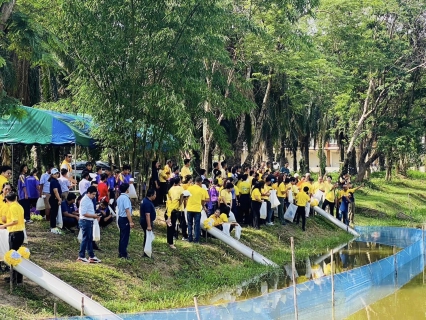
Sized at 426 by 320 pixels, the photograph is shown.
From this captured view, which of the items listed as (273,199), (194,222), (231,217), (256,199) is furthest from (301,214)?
(194,222)

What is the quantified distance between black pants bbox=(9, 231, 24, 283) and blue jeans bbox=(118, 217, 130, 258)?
2.46 m

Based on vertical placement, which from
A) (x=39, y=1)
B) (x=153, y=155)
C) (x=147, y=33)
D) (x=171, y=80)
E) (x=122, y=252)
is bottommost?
(x=122, y=252)

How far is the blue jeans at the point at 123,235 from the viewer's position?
1249 centimetres

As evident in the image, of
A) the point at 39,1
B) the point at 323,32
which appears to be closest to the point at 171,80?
the point at 39,1

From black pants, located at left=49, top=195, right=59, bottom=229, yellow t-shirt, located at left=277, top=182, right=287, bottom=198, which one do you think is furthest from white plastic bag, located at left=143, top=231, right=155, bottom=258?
yellow t-shirt, located at left=277, top=182, right=287, bottom=198

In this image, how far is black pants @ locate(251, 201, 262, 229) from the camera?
17922 mm

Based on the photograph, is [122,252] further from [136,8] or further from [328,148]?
[328,148]

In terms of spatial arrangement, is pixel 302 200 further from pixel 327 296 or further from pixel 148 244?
pixel 327 296

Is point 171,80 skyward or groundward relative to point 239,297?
skyward

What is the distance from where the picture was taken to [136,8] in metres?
16.4

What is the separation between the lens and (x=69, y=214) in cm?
1370

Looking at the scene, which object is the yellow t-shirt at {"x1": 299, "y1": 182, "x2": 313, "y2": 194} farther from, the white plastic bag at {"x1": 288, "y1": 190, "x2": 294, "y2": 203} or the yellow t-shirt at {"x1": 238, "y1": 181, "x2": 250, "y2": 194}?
the yellow t-shirt at {"x1": 238, "y1": 181, "x2": 250, "y2": 194}

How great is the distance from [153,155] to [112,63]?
321 centimetres

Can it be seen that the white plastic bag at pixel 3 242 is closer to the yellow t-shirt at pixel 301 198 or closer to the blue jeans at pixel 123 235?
the blue jeans at pixel 123 235
